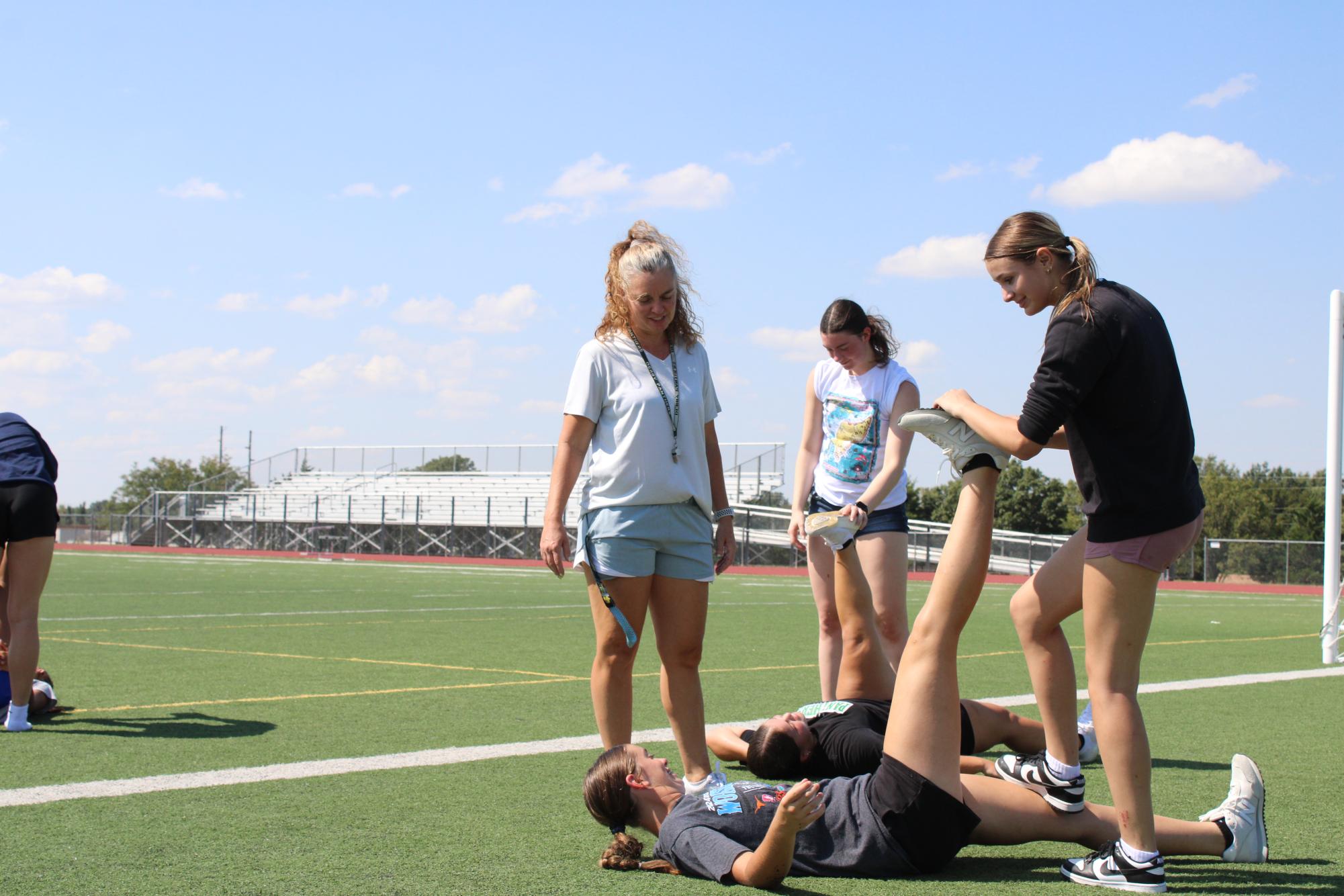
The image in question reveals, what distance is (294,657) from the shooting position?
32.9 feet

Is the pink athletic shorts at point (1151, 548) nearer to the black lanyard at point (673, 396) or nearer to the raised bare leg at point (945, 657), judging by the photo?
the raised bare leg at point (945, 657)

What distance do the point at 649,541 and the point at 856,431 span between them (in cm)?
188

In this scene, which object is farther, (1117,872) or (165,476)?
(165,476)

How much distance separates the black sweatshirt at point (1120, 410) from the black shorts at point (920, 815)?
0.82 meters

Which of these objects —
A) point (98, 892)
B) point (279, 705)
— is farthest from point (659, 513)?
point (279, 705)

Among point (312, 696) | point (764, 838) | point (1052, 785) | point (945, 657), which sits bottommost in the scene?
point (312, 696)

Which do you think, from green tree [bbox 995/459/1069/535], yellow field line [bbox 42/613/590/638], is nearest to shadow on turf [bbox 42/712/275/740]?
yellow field line [bbox 42/613/590/638]

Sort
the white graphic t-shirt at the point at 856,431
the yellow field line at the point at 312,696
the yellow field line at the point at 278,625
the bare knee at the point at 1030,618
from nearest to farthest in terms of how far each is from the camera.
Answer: the bare knee at the point at 1030,618
the white graphic t-shirt at the point at 856,431
the yellow field line at the point at 312,696
the yellow field line at the point at 278,625

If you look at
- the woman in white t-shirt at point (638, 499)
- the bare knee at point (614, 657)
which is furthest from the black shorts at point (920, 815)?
the bare knee at point (614, 657)

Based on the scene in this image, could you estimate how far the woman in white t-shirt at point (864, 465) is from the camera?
6129 mm

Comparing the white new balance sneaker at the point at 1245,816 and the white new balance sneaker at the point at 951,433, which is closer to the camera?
the white new balance sneaker at the point at 951,433

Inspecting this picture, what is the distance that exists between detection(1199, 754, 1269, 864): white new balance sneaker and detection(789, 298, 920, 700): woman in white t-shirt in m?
2.24

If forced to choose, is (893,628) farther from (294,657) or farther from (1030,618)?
(294,657)

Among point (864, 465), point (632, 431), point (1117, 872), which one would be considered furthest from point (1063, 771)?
point (864, 465)
